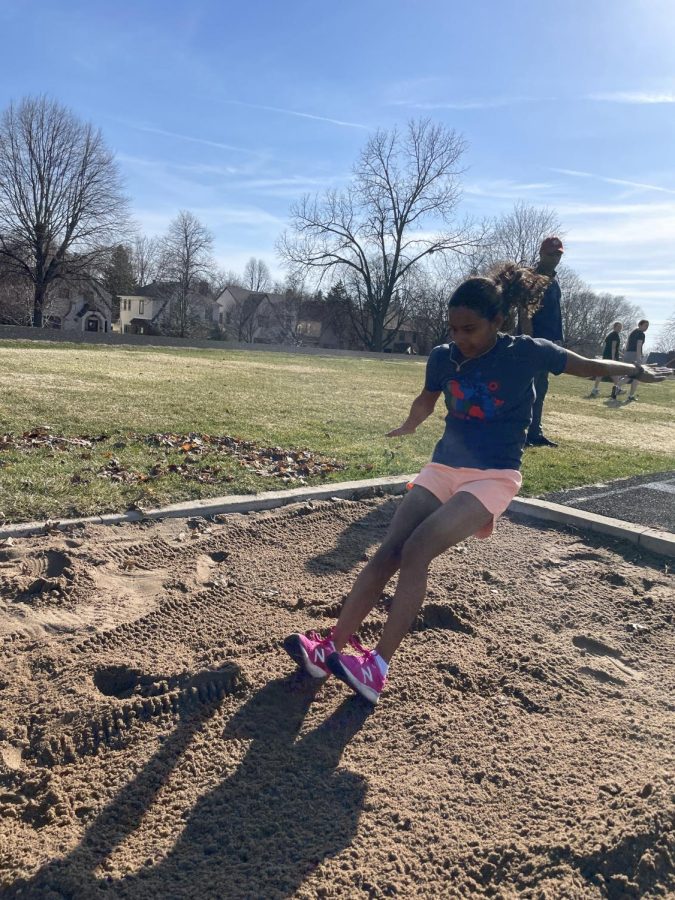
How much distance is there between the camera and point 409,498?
10.1 feet

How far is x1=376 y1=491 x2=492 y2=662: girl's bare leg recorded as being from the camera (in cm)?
274

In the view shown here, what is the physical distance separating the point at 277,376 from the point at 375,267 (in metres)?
43.9

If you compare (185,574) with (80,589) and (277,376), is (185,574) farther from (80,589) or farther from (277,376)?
(277,376)

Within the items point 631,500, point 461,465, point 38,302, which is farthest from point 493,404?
point 38,302

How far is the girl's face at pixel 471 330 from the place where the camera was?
3.06m

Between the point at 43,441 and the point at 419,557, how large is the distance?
17.6 ft

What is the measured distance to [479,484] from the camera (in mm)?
2971

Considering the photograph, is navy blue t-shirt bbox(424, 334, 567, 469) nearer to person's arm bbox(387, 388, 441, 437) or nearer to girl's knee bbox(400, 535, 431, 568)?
person's arm bbox(387, 388, 441, 437)

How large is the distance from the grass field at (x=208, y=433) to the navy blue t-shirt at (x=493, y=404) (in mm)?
2699

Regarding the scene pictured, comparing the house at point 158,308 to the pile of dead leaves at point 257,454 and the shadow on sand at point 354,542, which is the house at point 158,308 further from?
the shadow on sand at point 354,542

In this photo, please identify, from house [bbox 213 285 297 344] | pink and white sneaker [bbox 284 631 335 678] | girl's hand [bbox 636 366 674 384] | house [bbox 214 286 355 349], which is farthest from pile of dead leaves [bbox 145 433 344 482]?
house [bbox 213 285 297 344]

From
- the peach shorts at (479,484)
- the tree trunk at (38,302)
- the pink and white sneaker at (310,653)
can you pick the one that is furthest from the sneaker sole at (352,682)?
the tree trunk at (38,302)

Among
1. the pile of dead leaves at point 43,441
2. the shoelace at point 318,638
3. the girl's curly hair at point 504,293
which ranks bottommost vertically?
the shoelace at point 318,638

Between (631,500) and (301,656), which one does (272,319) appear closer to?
(631,500)
